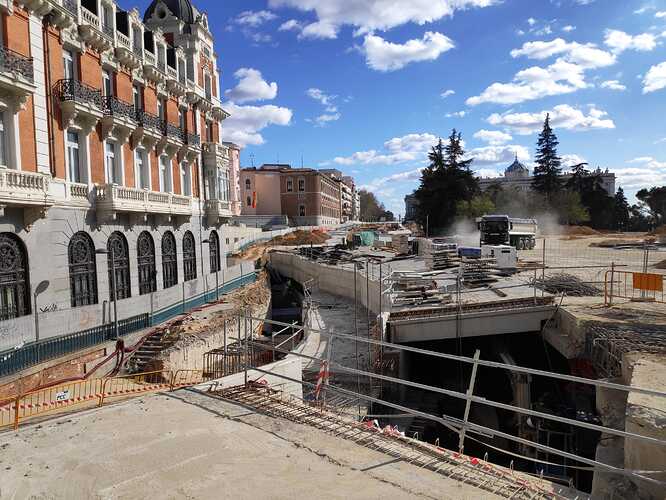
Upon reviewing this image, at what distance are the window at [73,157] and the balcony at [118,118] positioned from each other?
4.86ft

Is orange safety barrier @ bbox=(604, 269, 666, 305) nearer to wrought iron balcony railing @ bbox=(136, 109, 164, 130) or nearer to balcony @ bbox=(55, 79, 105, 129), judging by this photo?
balcony @ bbox=(55, 79, 105, 129)

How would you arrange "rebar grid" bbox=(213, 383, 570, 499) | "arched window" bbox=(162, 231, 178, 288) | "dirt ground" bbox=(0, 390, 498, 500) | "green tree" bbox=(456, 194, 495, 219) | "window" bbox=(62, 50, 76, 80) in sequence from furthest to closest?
"green tree" bbox=(456, 194, 495, 219) → "arched window" bbox=(162, 231, 178, 288) → "window" bbox=(62, 50, 76, 80) → "rebar grid" bbox=(213, 383, 570, 499) → "dirt ground" bbox=(0, 390, 498, 500)

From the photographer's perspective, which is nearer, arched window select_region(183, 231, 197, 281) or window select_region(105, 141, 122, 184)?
window select_region(105, 141, 122, 184)

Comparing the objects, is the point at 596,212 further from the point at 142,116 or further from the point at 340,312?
the point at 142,116

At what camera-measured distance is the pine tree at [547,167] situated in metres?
76.8

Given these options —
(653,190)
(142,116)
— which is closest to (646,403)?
(142,116)

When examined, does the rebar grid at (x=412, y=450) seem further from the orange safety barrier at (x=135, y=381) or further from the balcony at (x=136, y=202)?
the balcony at (x=136, y=202)

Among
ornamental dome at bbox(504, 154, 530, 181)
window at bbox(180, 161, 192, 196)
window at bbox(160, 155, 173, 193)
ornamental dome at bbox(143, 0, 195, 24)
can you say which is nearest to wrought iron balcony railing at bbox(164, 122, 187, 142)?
window at bbox(160, 155, 173, 193)

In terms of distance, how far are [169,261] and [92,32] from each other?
10837 mm

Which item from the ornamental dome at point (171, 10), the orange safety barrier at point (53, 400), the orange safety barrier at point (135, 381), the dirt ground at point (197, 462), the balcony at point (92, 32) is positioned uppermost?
the ornamental dome at point (171, 10)

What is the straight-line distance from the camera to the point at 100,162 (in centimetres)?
1809

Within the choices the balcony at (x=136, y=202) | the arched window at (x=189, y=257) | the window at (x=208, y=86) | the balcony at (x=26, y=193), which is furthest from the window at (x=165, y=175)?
the balcony at (x=26, y=193)

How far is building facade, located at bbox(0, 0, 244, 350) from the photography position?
1365 cm

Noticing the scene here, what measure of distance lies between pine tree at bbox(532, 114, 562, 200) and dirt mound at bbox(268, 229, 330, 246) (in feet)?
136
